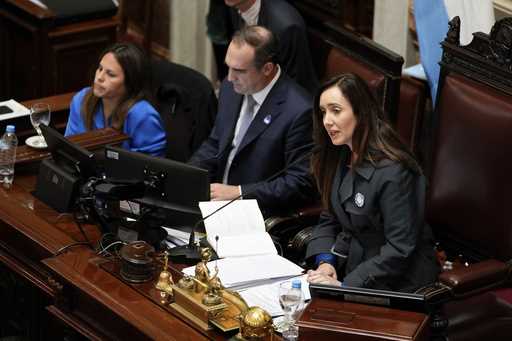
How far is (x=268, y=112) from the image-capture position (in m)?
4.88

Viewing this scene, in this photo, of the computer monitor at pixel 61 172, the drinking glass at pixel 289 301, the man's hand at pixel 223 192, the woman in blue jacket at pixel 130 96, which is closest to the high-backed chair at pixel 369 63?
the man's hand at pixel 223 192

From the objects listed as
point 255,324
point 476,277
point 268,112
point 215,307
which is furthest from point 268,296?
point 268,112

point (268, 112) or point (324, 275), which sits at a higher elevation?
point (268, 112)

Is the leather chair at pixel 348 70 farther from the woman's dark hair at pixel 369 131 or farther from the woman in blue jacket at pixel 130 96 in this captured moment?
the woman in blue jacket at pixel 130 96

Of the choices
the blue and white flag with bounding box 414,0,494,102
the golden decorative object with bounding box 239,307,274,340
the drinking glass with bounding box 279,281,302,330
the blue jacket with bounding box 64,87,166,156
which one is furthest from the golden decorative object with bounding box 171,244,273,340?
the blue and white flag with bounding box 414,0,494,102

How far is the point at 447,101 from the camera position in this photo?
453 cm

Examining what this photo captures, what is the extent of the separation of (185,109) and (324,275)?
141 cm

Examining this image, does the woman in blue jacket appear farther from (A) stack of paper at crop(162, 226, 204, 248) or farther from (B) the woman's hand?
(B) the woman's hand

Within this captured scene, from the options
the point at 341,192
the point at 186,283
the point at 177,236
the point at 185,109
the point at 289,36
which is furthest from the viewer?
the point at 289,36

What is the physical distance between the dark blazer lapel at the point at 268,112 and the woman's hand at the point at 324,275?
2.74 ft

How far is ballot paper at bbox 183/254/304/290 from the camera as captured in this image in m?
3.99

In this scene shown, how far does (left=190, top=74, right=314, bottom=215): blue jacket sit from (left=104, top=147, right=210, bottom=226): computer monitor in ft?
1.50

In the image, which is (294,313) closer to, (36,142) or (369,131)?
(369,131)

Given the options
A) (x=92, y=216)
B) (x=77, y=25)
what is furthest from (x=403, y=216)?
(x=77, y=25)
